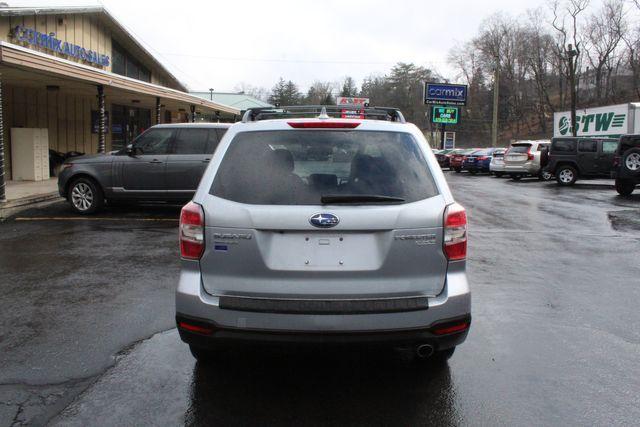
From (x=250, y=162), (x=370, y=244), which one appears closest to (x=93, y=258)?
(x=250, y=162)

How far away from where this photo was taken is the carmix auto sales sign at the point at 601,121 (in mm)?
29062

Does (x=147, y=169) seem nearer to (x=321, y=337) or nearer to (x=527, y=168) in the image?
(x=321, y=337)

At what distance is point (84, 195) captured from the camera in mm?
11727

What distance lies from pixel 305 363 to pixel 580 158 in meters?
20.8

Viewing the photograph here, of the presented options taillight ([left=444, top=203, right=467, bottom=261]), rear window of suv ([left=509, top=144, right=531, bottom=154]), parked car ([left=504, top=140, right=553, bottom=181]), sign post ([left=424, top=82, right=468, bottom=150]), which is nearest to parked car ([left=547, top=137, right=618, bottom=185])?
parked car ([left=504, top=140, right=553, bottom=181])

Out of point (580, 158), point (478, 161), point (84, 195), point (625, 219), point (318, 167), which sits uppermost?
point (580, 158)

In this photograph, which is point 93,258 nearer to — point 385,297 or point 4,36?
point 385,297

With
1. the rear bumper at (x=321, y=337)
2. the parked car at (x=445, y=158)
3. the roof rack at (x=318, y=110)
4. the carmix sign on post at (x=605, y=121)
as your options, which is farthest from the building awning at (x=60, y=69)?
the carmix sign on post at (x=605, y=121)

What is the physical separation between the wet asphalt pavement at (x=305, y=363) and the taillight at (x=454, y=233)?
0.82m

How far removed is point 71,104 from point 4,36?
569 cm

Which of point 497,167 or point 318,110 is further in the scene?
point 497,167

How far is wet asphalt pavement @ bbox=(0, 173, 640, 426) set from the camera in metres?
3.45

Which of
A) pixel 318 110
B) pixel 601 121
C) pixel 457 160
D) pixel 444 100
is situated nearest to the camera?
pixel 318 110

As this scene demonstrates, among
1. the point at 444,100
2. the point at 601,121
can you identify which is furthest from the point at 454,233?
the point at 444,100
